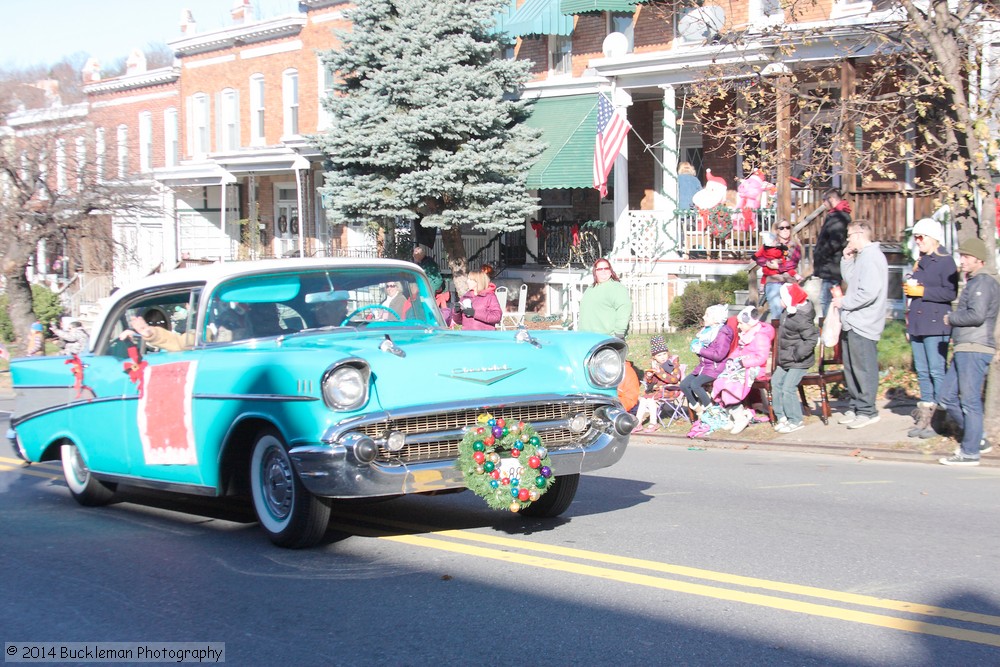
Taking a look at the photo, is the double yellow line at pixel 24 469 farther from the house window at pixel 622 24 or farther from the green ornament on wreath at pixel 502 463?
the house window at pixel 622 24

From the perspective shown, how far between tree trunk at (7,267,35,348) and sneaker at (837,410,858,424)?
19679 mm

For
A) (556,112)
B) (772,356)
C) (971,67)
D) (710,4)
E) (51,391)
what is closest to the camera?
(51,391)

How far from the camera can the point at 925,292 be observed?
1105 centimetres

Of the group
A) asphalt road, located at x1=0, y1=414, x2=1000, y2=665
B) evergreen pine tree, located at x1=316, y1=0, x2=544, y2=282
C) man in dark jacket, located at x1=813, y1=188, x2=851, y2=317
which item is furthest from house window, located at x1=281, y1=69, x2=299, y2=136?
asphalt road, located at x1=0, y1=414, x2=1000, y2=665

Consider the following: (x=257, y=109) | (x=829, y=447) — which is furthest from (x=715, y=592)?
(x=257, y=109)

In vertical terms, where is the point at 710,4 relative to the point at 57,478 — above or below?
above

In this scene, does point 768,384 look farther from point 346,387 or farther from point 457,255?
point 457,255

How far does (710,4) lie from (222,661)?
2036 centimetres

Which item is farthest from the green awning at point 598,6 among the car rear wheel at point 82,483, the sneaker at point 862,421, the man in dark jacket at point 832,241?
the car rear wheel at point 82,483

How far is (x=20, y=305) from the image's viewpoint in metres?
25.9

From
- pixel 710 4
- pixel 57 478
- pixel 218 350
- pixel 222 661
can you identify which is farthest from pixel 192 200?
pixel 222 661

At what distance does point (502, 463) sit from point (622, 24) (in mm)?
21263

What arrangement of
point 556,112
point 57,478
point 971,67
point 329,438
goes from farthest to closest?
1. point 556,112
2. point 971,67
3. point 57,478
4. point 329,438

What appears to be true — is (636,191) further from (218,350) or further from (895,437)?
(218,350)
